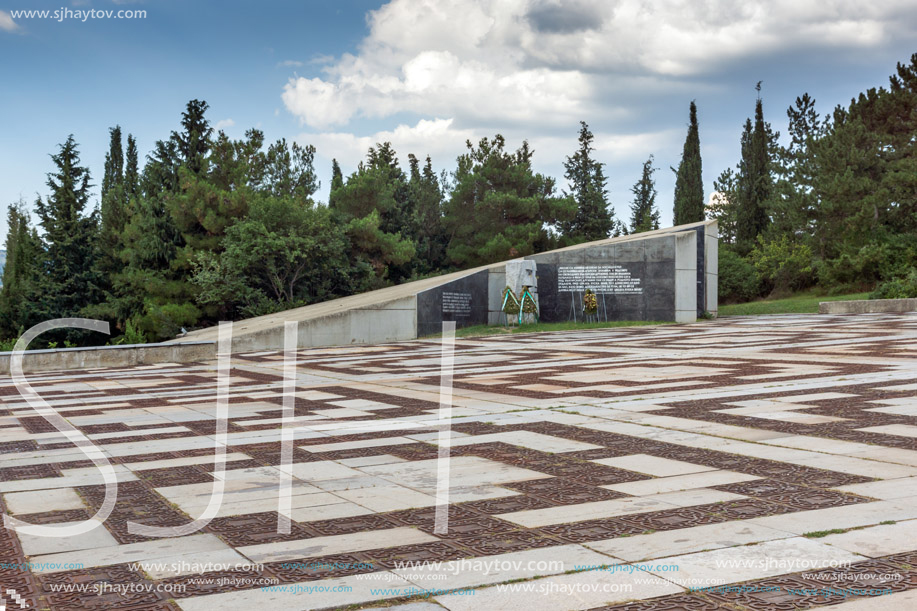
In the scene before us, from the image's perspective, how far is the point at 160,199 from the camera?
123ft

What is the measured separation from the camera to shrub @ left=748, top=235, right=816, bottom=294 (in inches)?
1694

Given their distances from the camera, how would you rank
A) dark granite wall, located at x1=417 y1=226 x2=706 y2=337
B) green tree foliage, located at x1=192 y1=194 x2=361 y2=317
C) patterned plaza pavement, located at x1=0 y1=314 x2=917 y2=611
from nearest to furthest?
patterned plaza pavement, located at x1=0 y1=314 x2=917 y2=611, dark granite wall, located at x1=417 y1=226 x2=706 y2=337, green tree foliage, located at x1=192 y1=194 x2=361 y2=317

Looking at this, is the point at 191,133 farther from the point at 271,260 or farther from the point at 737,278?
the point at 737,278

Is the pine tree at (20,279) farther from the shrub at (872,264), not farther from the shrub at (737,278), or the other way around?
the shrub at (872,264)

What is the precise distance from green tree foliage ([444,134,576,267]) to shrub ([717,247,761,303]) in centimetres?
897

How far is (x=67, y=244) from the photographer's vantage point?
129 feet

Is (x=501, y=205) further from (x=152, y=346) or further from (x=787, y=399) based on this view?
(x=787, y=399)

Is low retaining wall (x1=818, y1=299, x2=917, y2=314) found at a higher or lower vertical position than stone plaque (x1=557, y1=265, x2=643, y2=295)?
lower

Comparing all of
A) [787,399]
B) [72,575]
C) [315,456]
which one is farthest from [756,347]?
[72,575]

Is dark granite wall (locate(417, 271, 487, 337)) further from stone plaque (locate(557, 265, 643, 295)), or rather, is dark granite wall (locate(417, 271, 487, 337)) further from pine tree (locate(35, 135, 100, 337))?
pine tree (locate(35, 135, 100, 337))

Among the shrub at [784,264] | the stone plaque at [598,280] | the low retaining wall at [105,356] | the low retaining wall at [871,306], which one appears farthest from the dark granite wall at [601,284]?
the shrub at [784,264]

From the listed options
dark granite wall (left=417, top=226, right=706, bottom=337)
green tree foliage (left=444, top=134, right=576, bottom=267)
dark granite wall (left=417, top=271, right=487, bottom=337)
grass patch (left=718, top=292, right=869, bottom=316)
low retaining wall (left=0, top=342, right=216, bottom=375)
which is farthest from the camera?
green tree foliage (left=444, top=134, right=576, bottom=267)

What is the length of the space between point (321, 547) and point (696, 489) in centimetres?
218

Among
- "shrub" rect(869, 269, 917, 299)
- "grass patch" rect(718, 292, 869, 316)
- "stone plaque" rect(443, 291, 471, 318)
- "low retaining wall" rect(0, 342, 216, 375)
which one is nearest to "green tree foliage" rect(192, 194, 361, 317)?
"stone plaque" rect(443, 291, 471, 318)
